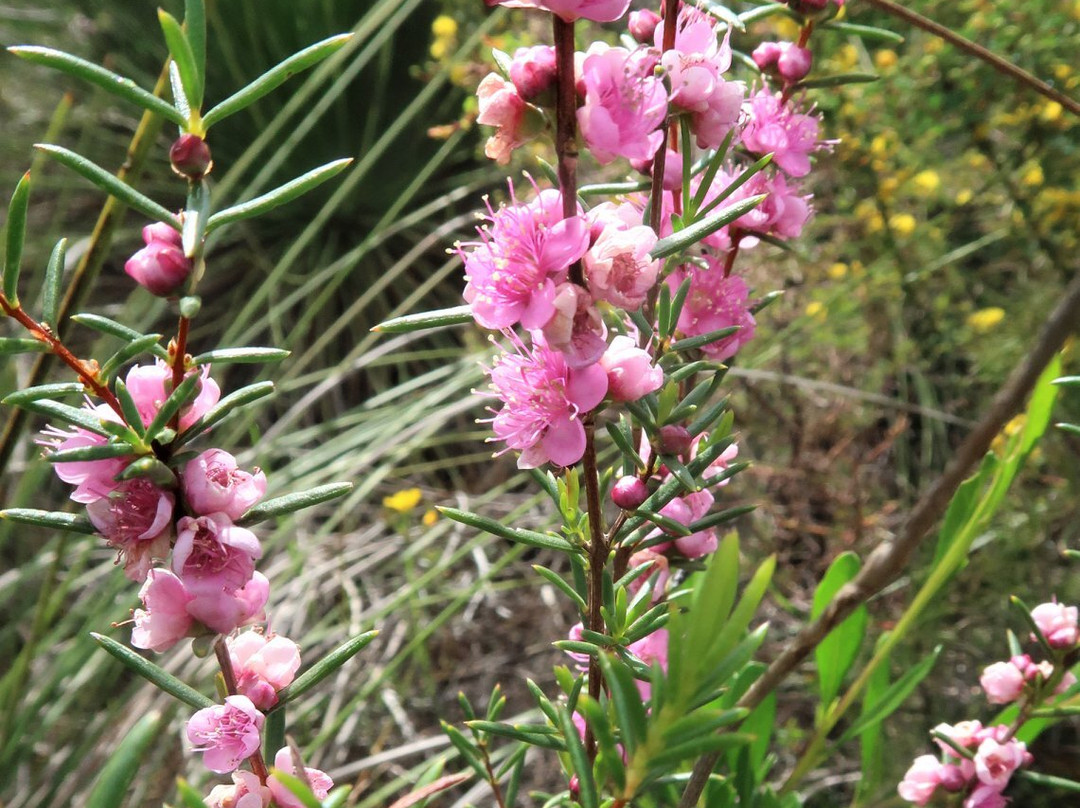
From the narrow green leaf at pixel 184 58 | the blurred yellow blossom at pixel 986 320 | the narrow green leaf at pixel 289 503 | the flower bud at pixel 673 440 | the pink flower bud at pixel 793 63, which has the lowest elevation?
the blurred yellow blossom at pixel 986 320

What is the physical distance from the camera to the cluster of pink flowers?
0.55 m

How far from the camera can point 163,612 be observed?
0.35m

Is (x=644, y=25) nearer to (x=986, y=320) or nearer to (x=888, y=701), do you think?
(x=888, y=701)

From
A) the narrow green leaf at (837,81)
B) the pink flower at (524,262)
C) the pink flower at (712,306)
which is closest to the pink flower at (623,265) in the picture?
the pink flower at (524,262)

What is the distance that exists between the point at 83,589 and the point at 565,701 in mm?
1705

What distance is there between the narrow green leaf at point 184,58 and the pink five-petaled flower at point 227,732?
22cm

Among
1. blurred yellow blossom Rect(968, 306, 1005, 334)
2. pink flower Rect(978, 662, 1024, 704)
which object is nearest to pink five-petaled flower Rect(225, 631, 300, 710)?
pink flower Rect(978, 662, 1024, 704)

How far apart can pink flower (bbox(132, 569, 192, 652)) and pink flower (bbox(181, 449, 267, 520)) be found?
0.03 meters

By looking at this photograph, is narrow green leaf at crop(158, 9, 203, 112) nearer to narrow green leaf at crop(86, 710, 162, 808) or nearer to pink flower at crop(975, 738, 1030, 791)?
narrow green leaf at crop(86, 710, 162, 808)

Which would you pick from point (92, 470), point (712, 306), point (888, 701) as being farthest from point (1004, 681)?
point (92, 470)

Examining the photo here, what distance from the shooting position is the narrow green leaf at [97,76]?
0.32 m

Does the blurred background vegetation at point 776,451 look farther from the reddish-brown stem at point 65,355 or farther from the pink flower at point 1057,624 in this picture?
the reddish-brown stem at point 65,355

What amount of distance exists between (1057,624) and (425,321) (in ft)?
1.41

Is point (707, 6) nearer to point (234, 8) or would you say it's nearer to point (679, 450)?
point (679, 450)
